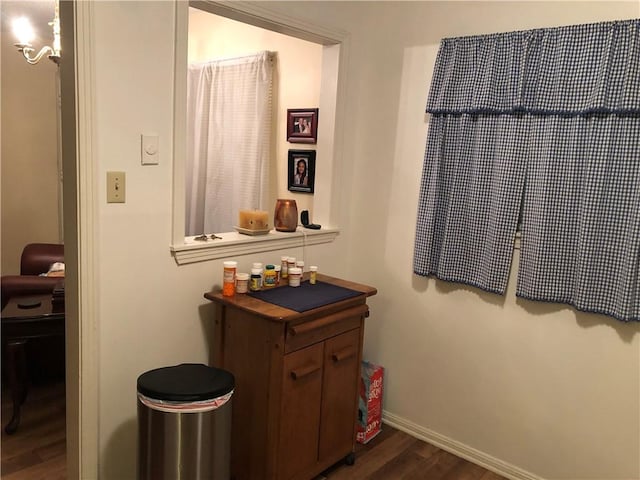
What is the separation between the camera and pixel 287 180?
3.32 m

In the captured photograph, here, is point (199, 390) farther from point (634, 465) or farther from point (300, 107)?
point (300, 107)

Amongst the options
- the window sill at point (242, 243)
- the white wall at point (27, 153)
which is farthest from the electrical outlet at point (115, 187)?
the white wall at point (27, 153)

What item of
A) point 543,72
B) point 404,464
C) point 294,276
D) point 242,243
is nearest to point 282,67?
point 242,243

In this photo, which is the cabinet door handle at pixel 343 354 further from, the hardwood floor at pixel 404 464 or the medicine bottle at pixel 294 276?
the hardwood floor at pixel 404 464

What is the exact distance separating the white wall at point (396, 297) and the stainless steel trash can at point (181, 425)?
27 cm

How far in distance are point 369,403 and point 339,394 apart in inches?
15.2

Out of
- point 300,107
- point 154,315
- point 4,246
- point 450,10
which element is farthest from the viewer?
point 4,246

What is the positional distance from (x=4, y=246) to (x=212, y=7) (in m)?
3.29

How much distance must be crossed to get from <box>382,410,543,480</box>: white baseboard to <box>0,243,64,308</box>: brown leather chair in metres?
2.04

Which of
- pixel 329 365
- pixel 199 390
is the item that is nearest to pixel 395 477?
pixel 329 365

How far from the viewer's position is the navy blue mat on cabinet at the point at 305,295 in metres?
2.09

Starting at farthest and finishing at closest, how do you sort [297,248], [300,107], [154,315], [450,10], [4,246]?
[4,246], [300,107], [297,248], [450,10], [154,315]

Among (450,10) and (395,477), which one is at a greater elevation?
(450,10)

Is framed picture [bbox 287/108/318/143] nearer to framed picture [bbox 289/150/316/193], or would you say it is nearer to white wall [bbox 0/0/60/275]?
framed picture [bbox 289/150/316/193]
